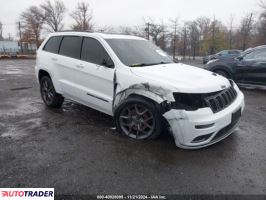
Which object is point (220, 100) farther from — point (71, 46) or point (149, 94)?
point (71, 46)

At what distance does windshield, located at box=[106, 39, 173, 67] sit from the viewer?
4.16m

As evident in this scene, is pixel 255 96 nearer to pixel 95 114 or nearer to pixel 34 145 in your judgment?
pixel 95 114

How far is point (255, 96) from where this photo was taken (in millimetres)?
7570

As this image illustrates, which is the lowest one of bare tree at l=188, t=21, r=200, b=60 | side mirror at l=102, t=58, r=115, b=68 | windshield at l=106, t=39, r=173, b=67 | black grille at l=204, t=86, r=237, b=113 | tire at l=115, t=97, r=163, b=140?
tire at l=115, t=97, r=163, b=140

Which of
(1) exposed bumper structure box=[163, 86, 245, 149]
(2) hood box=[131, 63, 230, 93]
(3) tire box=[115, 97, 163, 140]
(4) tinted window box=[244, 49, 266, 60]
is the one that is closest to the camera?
(1) exposed bumper structure box=[163, 86, 245, 149]

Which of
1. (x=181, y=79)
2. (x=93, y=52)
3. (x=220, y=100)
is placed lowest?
(x=220, y=100)

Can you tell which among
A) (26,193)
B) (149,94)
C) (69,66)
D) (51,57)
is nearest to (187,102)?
(149,94)

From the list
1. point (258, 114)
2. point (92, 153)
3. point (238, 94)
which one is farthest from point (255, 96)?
point (92, 153)

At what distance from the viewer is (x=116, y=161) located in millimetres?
3248

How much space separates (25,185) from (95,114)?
8.88 ft

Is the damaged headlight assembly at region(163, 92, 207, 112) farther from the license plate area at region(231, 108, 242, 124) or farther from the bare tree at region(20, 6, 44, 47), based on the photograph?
the bare tree at region(20, 6, 44, 47)

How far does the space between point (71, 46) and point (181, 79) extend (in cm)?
258

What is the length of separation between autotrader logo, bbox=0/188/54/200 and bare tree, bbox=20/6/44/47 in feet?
182

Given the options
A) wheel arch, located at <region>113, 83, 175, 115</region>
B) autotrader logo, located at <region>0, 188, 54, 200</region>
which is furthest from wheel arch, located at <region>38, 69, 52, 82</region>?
autotrader logo, located at <region>0, 188, 54, 200</region>
